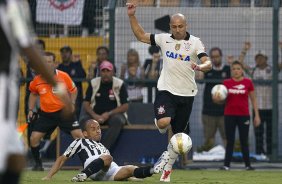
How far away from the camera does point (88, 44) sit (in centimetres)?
1783

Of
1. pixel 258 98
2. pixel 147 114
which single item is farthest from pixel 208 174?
pixel 258 98

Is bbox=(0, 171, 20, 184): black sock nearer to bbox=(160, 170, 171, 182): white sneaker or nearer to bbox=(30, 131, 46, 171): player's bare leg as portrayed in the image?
bbox=(160, 170, 171, 182): white sneaker

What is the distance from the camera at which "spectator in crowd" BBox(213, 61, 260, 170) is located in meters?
16.4

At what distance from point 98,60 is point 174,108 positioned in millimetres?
5239

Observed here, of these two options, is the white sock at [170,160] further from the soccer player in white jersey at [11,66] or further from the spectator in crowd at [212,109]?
the soccer player in white jersey at [11,66]

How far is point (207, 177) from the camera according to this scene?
1406cm

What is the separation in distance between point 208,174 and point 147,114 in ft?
7.15

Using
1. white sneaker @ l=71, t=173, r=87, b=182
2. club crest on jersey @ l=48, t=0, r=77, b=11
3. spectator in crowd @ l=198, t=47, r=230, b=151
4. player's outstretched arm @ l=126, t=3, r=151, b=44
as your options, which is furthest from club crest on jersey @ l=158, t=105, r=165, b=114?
club crest on jersey @ l=48, t=0, r=77, b=11

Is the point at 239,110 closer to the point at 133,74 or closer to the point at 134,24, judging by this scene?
the point at 133,74

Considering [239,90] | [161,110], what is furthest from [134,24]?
[239,90]

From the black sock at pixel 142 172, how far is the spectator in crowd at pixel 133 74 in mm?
5690

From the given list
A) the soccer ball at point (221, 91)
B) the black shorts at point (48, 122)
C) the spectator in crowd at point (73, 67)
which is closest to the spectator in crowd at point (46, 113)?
the black shorts at point (48, 122)

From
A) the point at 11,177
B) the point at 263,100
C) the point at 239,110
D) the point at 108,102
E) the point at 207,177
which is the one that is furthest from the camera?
the point at 263,100

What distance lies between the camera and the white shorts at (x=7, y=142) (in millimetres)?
5051
